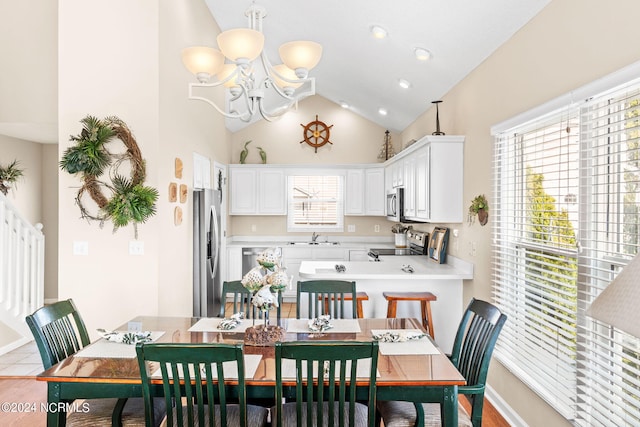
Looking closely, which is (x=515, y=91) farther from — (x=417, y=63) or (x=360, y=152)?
(x=360, y=152)

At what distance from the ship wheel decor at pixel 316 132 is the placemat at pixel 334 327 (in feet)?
16.4

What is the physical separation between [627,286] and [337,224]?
6631mm

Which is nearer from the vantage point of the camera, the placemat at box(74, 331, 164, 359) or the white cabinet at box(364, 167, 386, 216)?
the placemat at box(74, 331, 164, 359)

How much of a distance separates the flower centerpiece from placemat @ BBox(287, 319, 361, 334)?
26 cm

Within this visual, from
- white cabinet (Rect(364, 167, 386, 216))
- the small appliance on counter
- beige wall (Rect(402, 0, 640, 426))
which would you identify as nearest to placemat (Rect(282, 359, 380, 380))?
beige wall (Rect(402, 0, 640, 426))

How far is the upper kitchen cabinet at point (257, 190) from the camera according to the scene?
7.13m

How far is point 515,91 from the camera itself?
3.09 m

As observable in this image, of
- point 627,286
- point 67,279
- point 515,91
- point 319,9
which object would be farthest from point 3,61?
point 627,286

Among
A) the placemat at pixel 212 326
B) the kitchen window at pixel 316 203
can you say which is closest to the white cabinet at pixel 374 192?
the kitchen window at pixel 316 203

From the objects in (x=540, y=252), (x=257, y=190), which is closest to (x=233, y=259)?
(x=257, y=190)

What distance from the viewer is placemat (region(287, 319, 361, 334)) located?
2.57 metres

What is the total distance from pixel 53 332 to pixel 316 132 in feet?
18.6

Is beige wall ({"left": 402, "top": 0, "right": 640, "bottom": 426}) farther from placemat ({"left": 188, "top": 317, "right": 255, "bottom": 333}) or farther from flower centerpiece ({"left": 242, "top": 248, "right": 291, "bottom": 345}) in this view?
placemat ({"left": 188, "top": 317, "right": 255, "bottom": 333})

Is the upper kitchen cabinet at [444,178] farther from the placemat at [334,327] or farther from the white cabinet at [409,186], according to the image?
the placemat at [334,327]
